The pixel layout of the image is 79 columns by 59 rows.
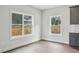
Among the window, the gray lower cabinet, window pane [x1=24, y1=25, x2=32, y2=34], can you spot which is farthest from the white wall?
the gray lower cabinet

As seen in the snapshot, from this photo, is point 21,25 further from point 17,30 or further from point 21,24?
point 17,30

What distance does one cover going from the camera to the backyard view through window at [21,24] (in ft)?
10.8

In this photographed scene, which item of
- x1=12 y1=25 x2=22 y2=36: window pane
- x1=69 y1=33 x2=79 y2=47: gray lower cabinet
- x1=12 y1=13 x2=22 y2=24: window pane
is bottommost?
x1=69 y1=33 x2=79 y2=47: gray lower cabinet

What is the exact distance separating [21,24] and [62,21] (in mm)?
1937

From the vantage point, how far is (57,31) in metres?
4.56

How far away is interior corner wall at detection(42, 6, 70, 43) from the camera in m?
4.02

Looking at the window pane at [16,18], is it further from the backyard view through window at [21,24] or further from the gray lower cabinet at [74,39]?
the gray lower cabinet at [74,39]

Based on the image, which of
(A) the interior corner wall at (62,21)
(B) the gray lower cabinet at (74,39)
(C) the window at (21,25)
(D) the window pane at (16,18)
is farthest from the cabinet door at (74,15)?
(D) the window pane at (16,18)

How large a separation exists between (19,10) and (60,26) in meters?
2.14

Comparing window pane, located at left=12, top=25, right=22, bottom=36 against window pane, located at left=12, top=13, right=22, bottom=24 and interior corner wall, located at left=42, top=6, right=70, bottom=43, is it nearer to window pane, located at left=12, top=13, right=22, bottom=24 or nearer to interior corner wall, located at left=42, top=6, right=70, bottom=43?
window pane, located at left=12, top=13, right=22, bottom=24

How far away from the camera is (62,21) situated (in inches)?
166

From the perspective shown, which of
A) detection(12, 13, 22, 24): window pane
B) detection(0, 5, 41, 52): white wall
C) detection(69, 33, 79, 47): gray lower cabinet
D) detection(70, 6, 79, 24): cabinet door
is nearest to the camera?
detection(0, 5, 41, 52): white wall

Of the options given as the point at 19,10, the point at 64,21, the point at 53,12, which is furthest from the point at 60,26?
the point at 19,10
